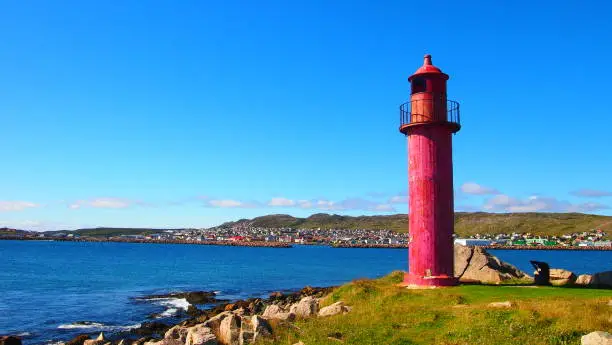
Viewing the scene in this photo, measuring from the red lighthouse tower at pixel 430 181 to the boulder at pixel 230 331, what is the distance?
8539 millimetres

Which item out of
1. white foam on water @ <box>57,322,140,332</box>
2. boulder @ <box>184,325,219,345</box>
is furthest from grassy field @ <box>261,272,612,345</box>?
white foam on water @ <box>57,322,140,332</box>

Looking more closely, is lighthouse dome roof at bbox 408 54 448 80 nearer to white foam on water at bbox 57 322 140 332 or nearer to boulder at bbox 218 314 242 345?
boulder at bbox 218 314 242 345

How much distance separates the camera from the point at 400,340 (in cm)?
1265

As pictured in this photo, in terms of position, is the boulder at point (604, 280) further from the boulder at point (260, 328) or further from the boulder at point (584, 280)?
the boulder at point (260, 328)

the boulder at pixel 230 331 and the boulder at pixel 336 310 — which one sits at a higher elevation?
the boulder at pixel 336 310

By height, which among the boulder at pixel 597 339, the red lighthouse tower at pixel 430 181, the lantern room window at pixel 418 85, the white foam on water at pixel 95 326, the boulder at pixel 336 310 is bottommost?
the white foam on water at pixel 95 326

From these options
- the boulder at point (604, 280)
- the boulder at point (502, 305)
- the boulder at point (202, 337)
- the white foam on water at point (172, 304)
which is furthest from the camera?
the white foam on water at point (172, 304)

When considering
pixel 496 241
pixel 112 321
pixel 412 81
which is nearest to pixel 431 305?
pixel 412 81

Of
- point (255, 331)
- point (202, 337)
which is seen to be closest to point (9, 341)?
point (202, 337)

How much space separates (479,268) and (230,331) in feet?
54.8

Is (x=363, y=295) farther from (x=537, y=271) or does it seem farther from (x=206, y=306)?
(x=206, y=306)

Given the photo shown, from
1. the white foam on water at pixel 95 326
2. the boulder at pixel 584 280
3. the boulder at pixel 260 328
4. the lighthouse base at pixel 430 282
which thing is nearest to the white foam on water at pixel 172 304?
the white foam on water at pixel 95 326

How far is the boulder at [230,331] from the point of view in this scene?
15536mm

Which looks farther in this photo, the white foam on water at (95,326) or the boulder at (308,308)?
the white foam on water at (95,326)
